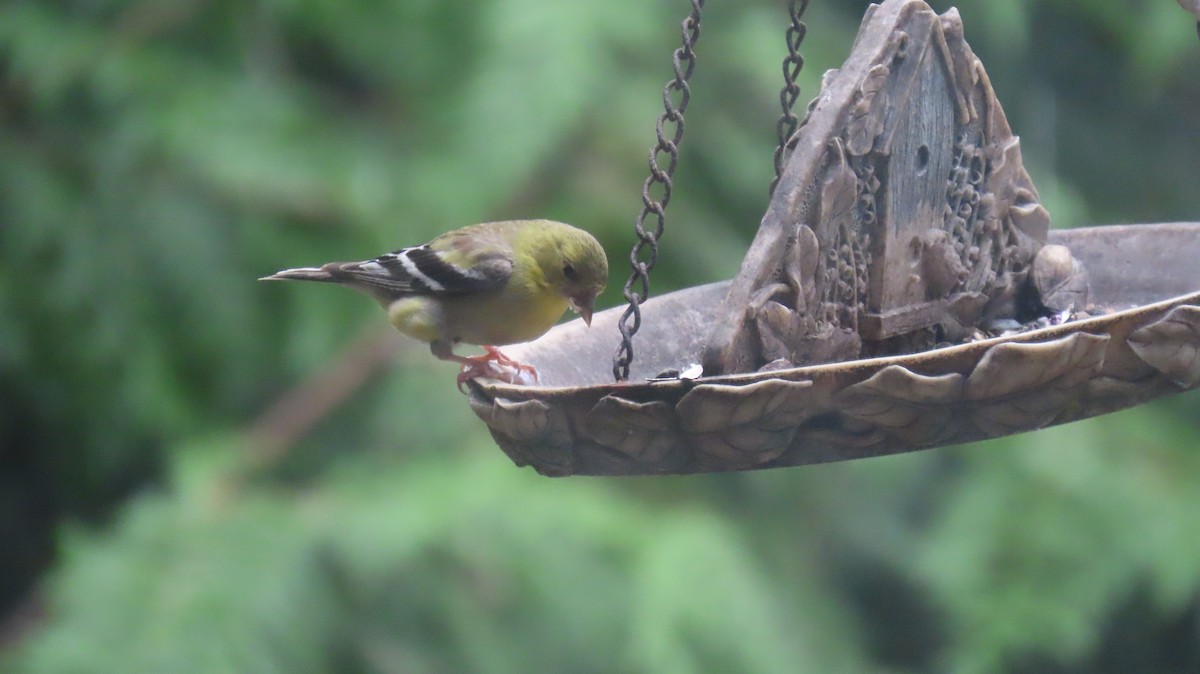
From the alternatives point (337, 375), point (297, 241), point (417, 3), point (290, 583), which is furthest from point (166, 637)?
point (417, 3)

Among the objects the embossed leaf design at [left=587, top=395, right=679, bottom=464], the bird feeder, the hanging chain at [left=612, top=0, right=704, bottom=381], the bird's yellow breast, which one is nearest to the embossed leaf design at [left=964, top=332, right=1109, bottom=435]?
the bird feeder

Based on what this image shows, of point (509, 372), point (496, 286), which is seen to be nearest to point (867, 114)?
point (509, 372)

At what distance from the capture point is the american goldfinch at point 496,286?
9.82 feet

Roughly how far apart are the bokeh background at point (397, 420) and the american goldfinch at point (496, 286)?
4.17 feet

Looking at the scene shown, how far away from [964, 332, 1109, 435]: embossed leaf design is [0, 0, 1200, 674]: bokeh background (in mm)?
2553

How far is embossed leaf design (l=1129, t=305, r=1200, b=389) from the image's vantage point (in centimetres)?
185

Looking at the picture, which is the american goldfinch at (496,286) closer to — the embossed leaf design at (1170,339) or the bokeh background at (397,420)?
the bokeh background at (397,420)

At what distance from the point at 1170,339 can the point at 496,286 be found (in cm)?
163

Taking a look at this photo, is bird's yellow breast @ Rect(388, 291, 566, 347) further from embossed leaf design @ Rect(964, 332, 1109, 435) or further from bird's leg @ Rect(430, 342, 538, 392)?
embossed leaf design @ Rect(964, 332, 1109, 435)

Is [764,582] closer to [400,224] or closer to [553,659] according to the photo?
[553,659]

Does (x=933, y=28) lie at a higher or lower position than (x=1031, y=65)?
higher

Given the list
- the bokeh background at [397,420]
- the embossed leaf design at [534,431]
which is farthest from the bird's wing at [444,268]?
the bokeh background at [397,420]

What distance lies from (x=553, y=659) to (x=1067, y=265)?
2765 millimetres

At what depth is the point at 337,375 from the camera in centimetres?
482
